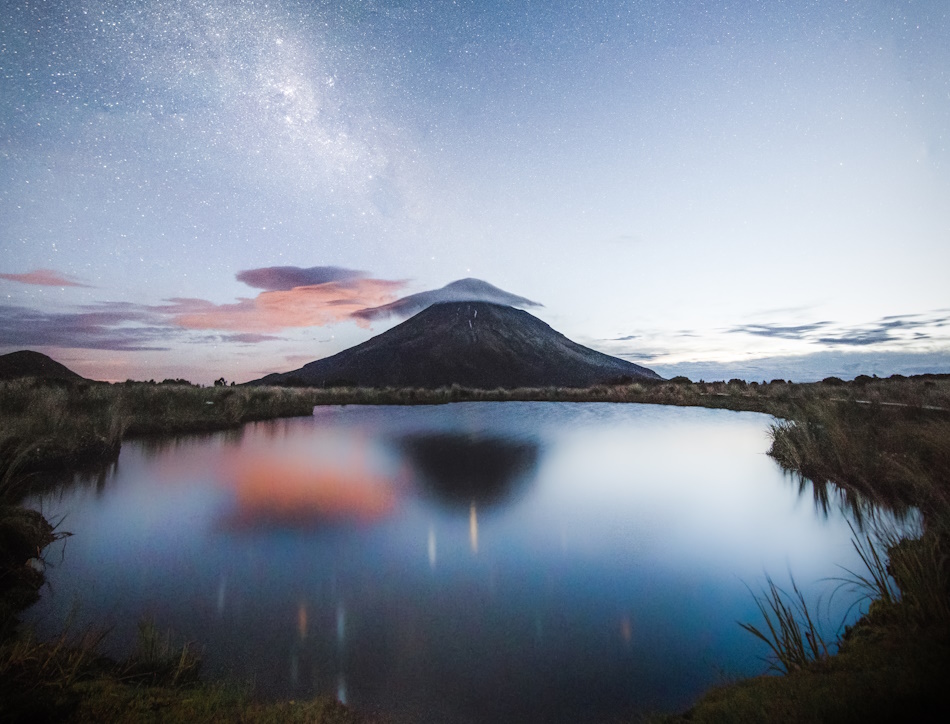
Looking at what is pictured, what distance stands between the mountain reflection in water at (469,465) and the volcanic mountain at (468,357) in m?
97.7

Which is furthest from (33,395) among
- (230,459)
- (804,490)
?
(804,490)

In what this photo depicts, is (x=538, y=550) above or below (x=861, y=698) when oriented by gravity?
below

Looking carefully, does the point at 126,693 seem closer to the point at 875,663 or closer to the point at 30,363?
the point at 875,663

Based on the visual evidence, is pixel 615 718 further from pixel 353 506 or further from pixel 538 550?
pixel 353 506

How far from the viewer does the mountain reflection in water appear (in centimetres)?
952

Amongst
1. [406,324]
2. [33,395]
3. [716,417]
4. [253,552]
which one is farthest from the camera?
[406,324]

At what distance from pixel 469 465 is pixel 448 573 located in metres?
7.21

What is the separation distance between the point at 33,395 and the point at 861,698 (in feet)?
62.6

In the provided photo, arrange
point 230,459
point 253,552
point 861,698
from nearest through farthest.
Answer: point 861,698, point 253,552, point 230,459

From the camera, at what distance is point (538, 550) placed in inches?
247

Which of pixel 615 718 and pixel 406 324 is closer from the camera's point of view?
pixel 615 718

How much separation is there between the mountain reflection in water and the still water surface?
110 millimetres

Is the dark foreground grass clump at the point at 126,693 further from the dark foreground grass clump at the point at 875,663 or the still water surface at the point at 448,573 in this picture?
the dark foreground grass clump at the point at 875,663

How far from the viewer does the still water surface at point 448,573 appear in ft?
10.9
